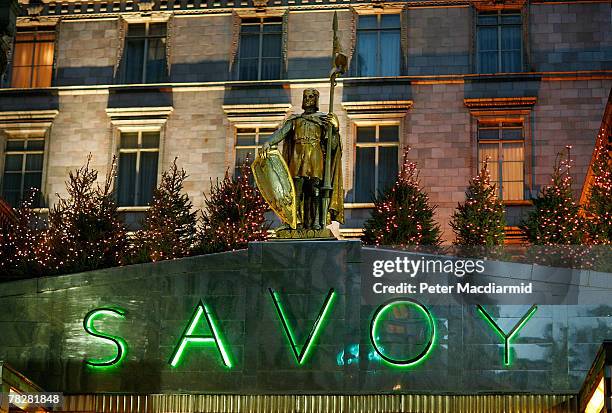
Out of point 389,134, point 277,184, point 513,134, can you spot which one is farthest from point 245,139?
point 277,184

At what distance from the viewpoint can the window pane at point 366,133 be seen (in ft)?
159

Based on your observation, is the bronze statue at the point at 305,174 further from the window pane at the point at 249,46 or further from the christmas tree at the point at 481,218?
the window pane at the point at 249,46

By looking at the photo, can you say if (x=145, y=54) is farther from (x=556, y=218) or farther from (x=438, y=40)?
(x=556, y=218)

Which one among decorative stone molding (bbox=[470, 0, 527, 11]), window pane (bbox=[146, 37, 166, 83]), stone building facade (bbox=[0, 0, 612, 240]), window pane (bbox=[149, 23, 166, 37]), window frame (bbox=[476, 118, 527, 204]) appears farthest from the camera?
window pane (bbox=[149, 23, 166, 37])

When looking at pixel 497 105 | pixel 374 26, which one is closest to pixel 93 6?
pixel 374 26

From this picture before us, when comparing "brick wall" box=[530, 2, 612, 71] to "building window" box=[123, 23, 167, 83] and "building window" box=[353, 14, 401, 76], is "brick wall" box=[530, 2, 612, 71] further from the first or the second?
"building window" box=[123, 23, 167, 83]

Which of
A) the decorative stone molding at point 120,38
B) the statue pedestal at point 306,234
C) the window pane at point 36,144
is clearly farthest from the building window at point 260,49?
the statue pedestal at point 306,234

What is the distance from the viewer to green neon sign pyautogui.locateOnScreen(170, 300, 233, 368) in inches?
1216

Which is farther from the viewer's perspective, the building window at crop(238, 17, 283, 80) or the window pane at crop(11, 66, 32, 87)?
the window pane at crop(11, 66, 32, 87)


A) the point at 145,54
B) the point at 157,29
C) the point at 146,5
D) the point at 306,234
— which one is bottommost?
the point at 306,234

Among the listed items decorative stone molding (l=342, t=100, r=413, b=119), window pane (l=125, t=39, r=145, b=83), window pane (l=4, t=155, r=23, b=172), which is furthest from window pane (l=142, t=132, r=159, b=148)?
decorative stone molding (l=342, t=100, r=413, b=119)

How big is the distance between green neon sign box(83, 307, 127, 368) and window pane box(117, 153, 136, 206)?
57.1ft

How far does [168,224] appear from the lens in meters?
43.5

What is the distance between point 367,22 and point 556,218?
11.6 metres
